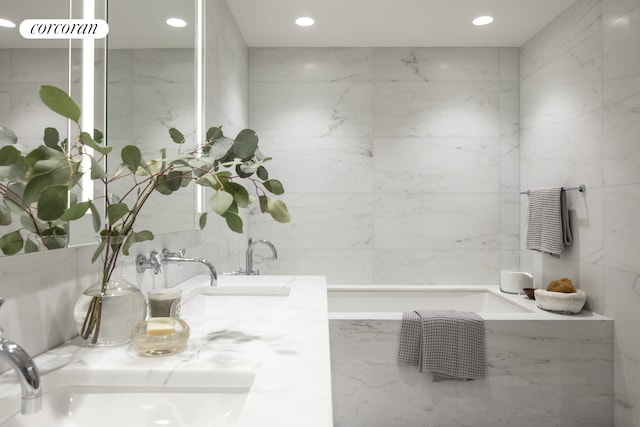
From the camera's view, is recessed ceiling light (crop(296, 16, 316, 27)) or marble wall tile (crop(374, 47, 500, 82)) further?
marble wall tile (crop(374, 47, 500, 82))

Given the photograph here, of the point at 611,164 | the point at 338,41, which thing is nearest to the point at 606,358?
the point at 611,164

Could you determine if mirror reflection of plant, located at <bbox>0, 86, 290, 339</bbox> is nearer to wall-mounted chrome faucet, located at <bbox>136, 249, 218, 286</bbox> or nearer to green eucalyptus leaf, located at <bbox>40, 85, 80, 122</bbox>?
green eucalyptus leaf, located at <bbox>40, 85, 80, 122</bbox>

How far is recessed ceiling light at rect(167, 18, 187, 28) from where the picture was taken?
1662 millimetres

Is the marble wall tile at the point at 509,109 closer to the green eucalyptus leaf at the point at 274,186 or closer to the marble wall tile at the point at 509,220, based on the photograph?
the marble wall tile at the point at 509,220

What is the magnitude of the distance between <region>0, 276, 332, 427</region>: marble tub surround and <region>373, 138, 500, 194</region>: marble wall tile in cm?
231

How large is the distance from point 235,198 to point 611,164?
89.4 inches

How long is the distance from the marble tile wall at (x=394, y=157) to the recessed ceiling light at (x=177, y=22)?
5.65ft

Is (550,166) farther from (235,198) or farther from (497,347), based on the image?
(235,198)

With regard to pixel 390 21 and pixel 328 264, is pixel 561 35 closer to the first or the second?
pixel 390 21

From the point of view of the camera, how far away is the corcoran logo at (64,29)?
0.82 metres

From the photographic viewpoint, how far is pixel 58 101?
0.70 metres

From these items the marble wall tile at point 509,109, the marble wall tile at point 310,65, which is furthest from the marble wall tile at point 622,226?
the marble wall tile at point 310,65

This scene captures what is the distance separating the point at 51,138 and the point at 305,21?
8.24ft

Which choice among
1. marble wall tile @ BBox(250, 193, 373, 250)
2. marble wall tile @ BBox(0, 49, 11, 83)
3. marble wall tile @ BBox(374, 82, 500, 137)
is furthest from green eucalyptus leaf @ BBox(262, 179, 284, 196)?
marble wall tile @ BBox(374, 82, 500, 137)
